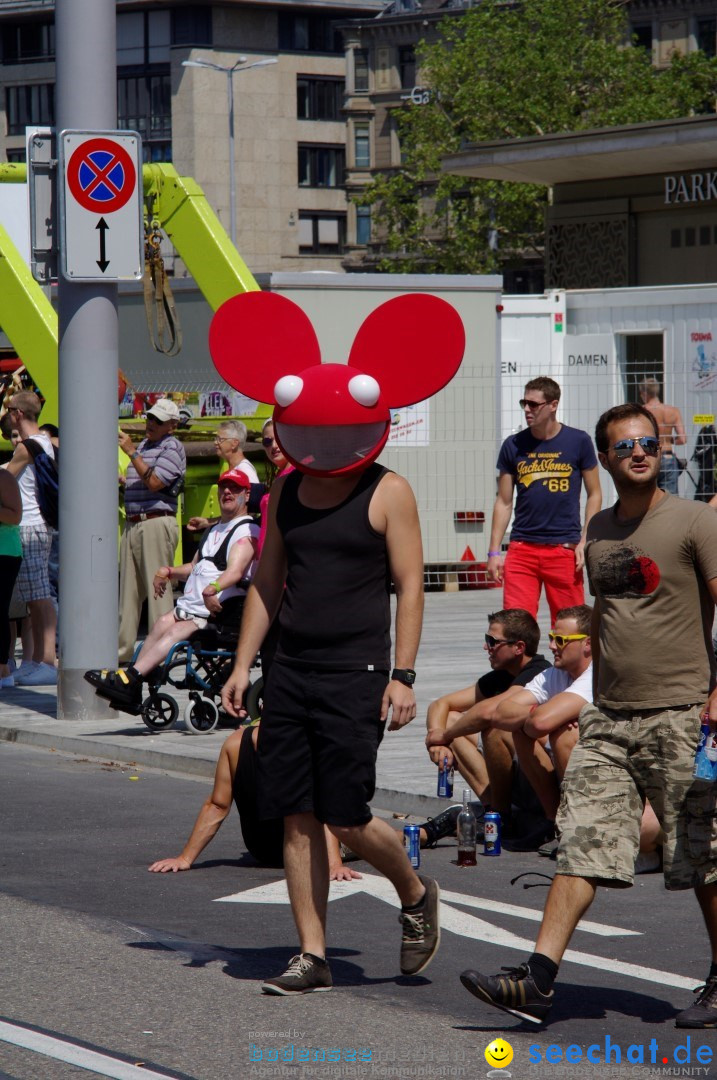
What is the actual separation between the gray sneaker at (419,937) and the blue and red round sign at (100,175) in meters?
6.63

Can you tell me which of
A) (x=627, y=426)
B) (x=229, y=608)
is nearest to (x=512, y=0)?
(x=229, y=608)

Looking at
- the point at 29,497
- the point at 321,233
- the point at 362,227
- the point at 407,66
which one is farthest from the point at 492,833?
the point at 407,66

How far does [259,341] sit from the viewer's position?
19.7ft

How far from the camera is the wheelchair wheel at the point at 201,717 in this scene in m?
10.6

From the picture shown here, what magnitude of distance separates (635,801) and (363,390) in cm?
149

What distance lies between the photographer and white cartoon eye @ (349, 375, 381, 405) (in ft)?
18.1

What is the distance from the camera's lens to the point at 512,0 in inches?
2968

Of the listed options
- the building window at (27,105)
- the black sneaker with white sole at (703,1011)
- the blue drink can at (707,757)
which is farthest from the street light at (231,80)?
the black sneaker with white sole at (703,1011)

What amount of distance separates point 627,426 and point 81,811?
419 cm

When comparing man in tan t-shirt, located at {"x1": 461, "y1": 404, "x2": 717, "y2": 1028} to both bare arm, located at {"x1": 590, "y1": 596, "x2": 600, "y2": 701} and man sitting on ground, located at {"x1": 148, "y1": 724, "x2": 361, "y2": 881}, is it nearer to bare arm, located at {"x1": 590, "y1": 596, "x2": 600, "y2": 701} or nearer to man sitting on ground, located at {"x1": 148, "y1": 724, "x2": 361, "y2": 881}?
bare arm, located at {"x1": 590, "y1": 596, "x2": 600, "y2": 701}

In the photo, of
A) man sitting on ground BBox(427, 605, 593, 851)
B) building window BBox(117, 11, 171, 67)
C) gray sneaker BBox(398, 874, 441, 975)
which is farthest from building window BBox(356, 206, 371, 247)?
gray sneaker BBox(398, 874, 441, 975)

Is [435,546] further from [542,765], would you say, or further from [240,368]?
[240,368]

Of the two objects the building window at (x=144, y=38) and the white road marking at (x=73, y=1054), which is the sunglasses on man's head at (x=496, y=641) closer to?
the white road marking at (x=73, y=1054)

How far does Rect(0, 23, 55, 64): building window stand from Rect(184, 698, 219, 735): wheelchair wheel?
85.8 m
